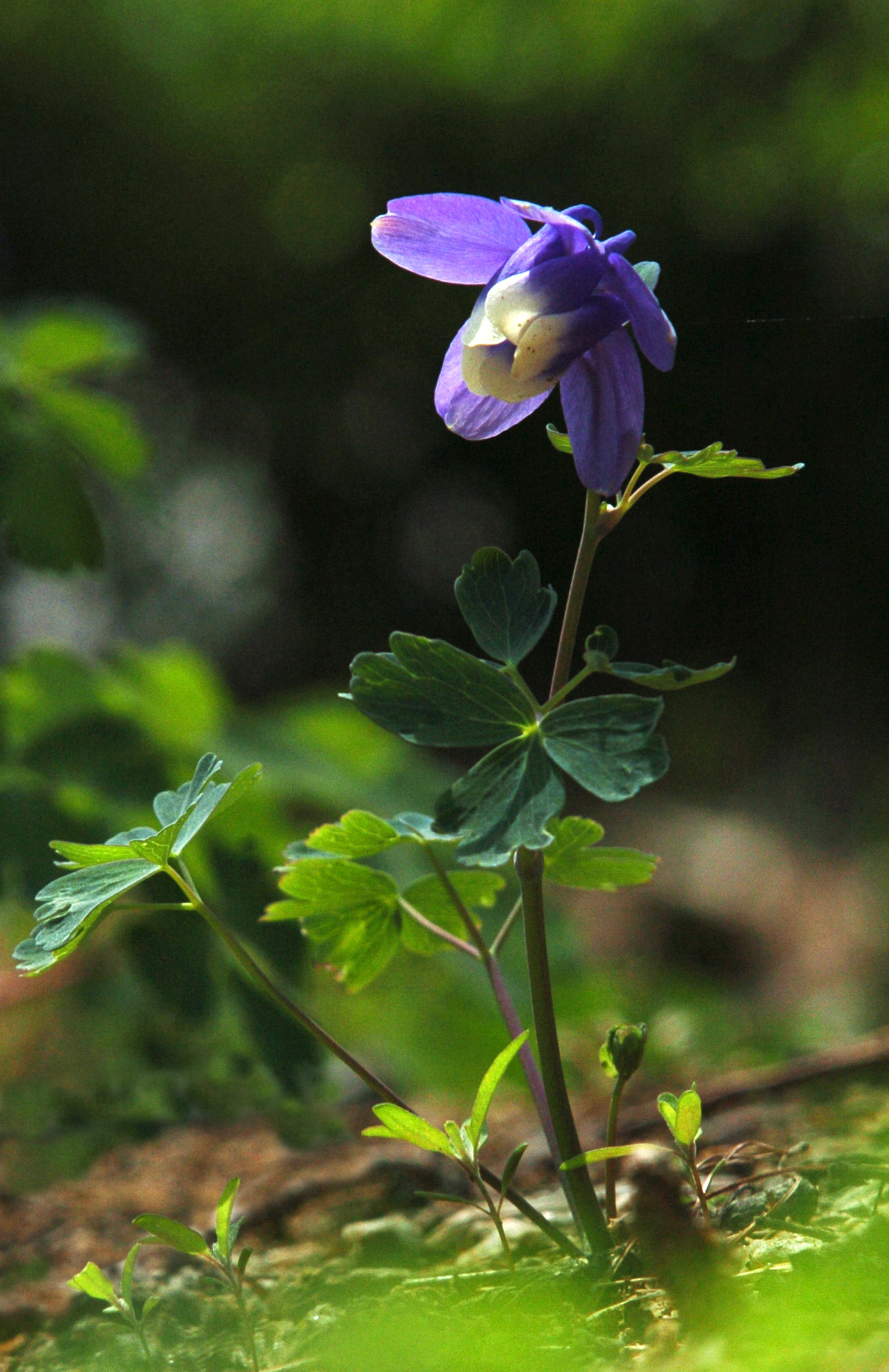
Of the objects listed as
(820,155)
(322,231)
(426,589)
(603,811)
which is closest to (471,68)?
(322,231)

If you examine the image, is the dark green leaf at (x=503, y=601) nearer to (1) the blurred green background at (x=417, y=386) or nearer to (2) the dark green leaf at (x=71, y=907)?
(2) the dark green leaf at (x=71, y=907)

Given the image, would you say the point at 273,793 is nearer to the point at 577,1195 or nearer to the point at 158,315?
the point at 577,1195

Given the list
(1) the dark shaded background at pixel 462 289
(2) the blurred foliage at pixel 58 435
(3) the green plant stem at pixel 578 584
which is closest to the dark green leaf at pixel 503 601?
(3) the green plant stem at pixel 578 584

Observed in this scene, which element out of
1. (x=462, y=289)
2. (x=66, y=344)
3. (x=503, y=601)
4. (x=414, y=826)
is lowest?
(x=414, y=826)

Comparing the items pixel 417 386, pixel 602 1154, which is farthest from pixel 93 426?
pixel 417 386

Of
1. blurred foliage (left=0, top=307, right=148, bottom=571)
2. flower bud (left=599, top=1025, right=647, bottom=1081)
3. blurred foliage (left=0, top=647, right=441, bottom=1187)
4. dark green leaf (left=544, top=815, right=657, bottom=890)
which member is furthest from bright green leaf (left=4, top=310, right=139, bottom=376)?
flower bud (left=599, top=1025, right=647, bottom=1081)

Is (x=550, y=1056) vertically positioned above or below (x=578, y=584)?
below

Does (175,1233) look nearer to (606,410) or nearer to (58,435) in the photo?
(606,410)
